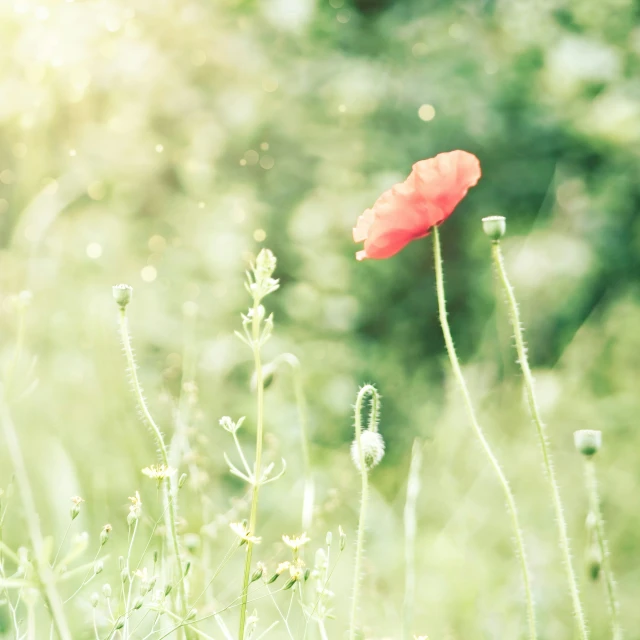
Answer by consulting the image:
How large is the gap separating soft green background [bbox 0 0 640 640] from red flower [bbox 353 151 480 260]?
94 cm

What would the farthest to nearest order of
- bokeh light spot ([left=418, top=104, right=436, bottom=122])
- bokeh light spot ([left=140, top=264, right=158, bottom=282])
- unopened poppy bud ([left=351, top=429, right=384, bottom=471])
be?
bokeh light spot ([left=418, top=104, right=436, bottom=122]), bokeh light spot ([left=140, top=264, right=158, bottom=282]), unopened poppy bud ([left=351, top=429, right=384, bottom=471])

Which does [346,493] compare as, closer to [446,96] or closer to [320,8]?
[446,96]

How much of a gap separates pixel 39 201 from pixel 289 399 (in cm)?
77

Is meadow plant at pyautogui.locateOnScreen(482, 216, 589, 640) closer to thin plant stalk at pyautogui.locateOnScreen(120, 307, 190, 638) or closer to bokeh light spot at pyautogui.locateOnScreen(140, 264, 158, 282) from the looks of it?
thin plant stalk at pyautogui.locateOnScreen(120, 307, 190, 638)

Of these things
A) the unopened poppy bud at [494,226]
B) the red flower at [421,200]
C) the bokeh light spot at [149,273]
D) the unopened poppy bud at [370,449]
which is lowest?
the bokeh light spot at [149,273]

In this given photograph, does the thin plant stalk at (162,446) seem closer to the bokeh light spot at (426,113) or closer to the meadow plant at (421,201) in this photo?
the meadow plant at (421,201)

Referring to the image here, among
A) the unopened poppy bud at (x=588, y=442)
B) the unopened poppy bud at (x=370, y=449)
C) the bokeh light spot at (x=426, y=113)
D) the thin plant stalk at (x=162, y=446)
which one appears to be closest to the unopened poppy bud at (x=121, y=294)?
the thin plant stalk at (x=162, y=446)

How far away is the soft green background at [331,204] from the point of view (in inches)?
74.5

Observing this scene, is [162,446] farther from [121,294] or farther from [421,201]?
[421,201]

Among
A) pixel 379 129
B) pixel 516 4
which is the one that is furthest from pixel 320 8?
pixel 516 4

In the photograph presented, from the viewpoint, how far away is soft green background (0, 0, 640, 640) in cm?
189

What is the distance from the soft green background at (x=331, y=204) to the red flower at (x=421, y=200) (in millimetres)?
940

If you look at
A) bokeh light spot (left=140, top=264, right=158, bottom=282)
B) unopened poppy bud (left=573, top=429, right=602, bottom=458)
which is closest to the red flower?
unopened poppy bud (left=573, top=429, right=602, bottom=458)

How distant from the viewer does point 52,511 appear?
1484mm
